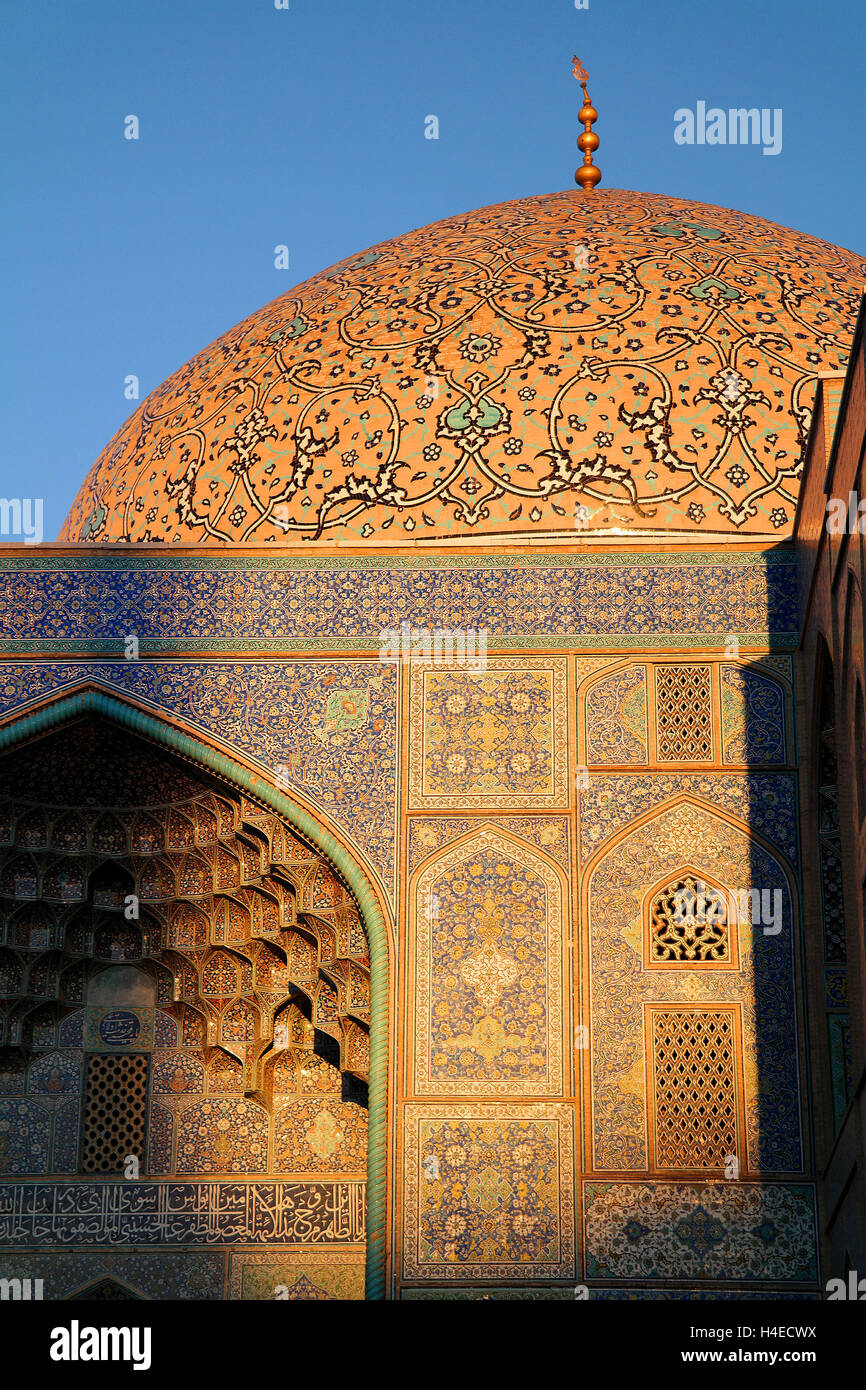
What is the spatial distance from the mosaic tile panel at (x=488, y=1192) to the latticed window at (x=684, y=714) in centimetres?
108

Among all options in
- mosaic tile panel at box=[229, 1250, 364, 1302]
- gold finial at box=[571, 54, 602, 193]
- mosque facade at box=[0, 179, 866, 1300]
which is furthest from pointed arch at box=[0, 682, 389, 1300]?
gold finial at box=[571, 54, 602, 193]

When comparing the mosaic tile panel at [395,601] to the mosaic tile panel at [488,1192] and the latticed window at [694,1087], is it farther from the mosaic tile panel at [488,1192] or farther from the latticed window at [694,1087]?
the mosaic tile panel at [488,1192]

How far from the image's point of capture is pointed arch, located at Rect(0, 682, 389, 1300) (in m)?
6.12

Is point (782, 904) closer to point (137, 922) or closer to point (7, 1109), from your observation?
point (137, 922)

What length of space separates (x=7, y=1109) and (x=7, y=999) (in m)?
0.33

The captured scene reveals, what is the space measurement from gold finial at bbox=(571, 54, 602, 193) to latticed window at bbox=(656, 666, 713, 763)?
317 centimetres

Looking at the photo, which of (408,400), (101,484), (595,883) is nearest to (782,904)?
(595,883)

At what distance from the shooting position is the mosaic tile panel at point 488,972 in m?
6.21

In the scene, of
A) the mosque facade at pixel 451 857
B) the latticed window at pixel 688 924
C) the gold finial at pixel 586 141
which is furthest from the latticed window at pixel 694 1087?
the gold finial at pixel 586 141

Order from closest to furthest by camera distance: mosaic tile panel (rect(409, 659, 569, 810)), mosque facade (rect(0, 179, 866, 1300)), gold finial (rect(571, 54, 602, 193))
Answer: mosque facade (rect(0, 179, 866, 1300)) < mosaic tile panel (rect(409, 659, 569, 810)) < gold finial (rect(571, 54, 602, 193))

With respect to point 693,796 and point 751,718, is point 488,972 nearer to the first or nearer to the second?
point 693,796

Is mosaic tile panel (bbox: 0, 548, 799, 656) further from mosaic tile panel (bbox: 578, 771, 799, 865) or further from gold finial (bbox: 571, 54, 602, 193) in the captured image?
gold finial (bbox: 571, 54, 602, 193)

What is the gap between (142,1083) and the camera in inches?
269

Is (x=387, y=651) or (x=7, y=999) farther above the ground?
(x=387, y=651)
